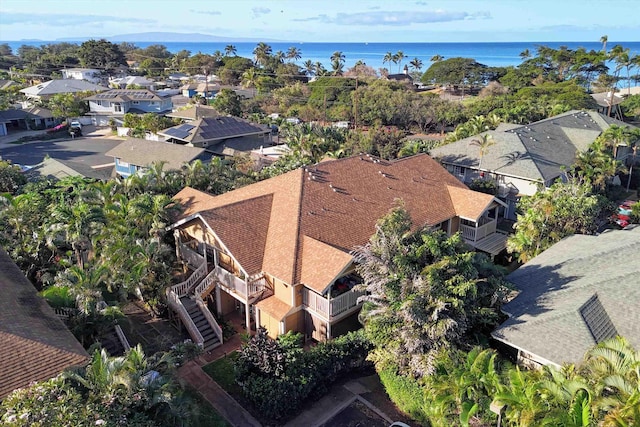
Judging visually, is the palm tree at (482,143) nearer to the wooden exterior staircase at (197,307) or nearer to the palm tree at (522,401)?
the wooden exterior staircase at (197,307)

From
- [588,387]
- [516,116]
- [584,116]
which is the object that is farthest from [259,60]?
[588,387]

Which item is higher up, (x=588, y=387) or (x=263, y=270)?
(x=588, y=387)

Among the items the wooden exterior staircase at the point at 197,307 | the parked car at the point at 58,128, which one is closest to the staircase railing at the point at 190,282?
the wooden exterior staircase at the point at 197,307

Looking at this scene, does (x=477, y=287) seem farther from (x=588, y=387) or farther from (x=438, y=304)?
(x=588, y=387)

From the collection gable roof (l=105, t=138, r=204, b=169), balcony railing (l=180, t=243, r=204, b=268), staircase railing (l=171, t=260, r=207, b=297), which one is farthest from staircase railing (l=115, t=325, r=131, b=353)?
gable roof (l=105, t=138, r=204, b=169)

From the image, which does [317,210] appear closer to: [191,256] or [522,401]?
[191,256]
